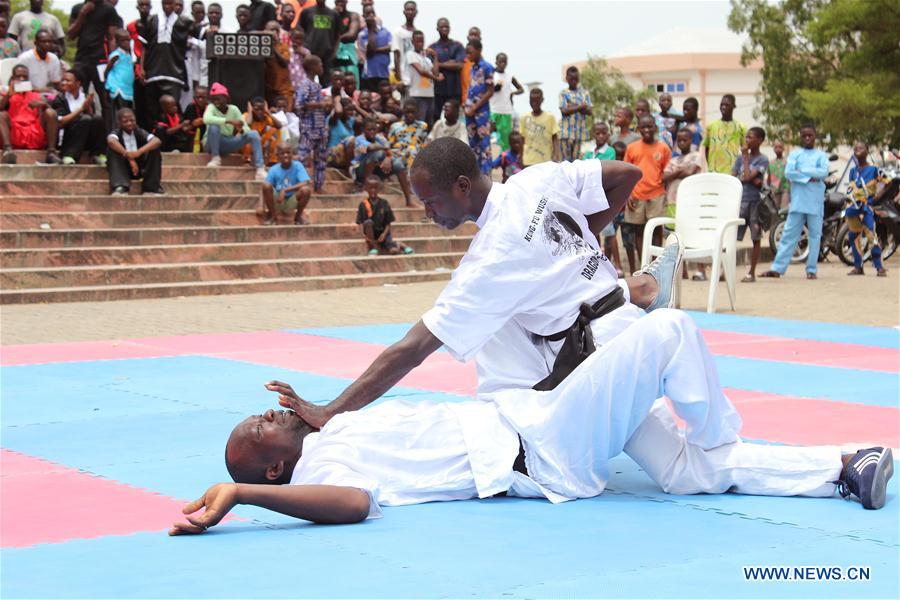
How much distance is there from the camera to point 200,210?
16.8 metres

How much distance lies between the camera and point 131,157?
16.2m

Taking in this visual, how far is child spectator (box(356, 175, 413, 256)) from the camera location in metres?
17.1

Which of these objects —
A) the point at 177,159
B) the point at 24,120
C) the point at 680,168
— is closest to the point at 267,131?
the point at 177,159

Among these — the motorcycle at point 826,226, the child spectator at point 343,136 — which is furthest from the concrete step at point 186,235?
the motorcycle at point 826,226

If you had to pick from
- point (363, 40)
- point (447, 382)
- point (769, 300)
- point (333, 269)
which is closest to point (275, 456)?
point (447, 382)

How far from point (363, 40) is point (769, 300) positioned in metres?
8.68

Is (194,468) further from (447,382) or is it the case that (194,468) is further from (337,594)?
(447,382)

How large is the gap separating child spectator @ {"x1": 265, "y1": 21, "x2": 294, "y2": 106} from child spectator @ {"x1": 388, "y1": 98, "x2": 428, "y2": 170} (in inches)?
66.3

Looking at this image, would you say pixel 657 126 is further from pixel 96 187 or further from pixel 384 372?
pixel 384 372

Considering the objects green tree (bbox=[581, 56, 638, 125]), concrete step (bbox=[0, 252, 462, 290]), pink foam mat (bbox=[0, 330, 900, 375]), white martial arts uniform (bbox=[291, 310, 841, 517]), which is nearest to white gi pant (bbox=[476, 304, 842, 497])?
white martial arts uniform (bbox=[291, 310, 841, 517])

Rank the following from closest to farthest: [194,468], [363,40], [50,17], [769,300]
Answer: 1. [194,468]
2. [769,300]
3. [50,17]
4. [363,40]

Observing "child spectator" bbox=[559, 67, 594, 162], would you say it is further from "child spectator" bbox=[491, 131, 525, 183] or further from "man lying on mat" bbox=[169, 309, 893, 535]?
"man lying on mat" bbox=[169, 309, 893, 535]

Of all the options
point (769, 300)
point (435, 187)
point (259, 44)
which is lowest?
point (769, 300)

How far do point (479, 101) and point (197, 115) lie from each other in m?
4.13
